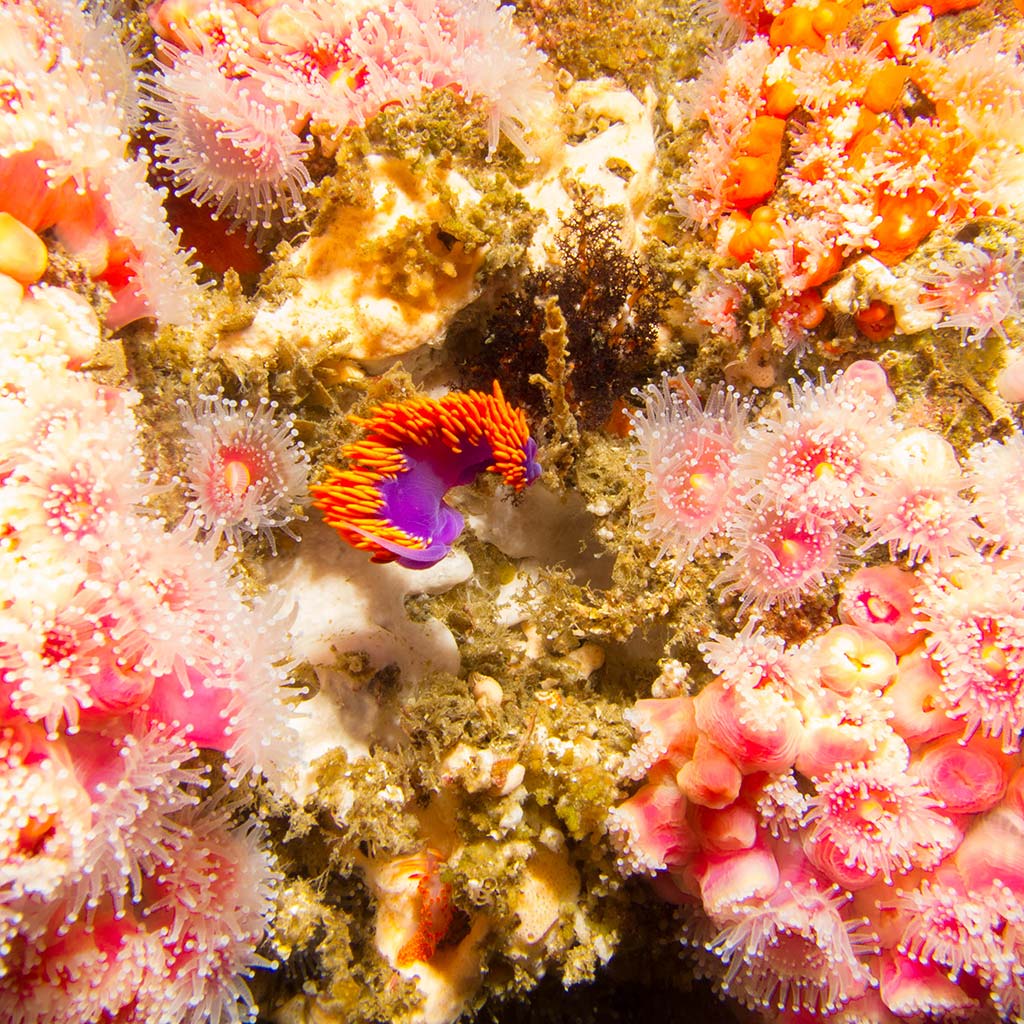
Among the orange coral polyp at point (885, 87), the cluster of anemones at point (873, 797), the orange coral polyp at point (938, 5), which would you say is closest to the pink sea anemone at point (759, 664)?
the cluster of anemones at point (873, 797)

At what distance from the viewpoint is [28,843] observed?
8.00 ft

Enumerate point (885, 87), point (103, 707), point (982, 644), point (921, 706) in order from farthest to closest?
point (885, 87)
point (921, 706)
point (982, 644)
point (103, 707)

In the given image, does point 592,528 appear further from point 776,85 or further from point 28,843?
point 28,843

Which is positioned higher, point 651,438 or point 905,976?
point 651,438

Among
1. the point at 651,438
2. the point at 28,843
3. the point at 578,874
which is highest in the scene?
the point at 651,438

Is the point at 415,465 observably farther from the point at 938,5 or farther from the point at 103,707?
the point at 938,5

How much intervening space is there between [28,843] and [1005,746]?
3.76 metres

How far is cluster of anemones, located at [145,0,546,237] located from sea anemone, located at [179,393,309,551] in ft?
3.25

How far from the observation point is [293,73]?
318 cm

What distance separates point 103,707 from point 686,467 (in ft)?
8.80

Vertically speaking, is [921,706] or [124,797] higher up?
[921,706]

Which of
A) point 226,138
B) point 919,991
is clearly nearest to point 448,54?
point 226,138

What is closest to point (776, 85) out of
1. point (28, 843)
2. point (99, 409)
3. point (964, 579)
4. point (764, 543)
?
point (764, 543)

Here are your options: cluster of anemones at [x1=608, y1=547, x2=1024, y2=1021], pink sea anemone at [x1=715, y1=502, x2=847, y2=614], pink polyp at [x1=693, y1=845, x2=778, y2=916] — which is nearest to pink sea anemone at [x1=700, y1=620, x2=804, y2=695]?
cluster of anemones at [x1=608, y1=547, x2=1024, y2=1021]
